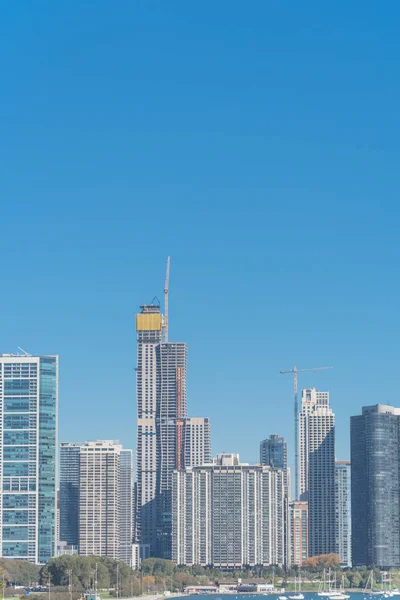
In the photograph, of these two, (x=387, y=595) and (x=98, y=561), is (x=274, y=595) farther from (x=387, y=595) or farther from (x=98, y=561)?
(x=98, y=561)

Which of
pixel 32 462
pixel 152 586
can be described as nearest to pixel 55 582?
pixel 152 586

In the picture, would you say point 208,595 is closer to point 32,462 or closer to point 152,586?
point 152,586

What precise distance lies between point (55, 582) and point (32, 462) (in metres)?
51.4

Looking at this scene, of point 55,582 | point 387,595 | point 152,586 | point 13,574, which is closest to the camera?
point 55,582

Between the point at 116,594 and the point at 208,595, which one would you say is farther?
the point at 208,595

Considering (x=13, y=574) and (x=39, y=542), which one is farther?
(x=39, y=542)

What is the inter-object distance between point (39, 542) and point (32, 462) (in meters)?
11.2

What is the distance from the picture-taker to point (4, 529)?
644ft

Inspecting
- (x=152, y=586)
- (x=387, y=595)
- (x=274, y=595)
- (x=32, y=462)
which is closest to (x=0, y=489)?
(x=32, y=462)

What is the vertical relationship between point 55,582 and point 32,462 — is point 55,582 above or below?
below

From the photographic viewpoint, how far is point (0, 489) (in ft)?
656

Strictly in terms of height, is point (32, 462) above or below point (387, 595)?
above

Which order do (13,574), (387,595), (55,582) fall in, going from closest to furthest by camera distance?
(55,582) < (13,574) < (387,595)

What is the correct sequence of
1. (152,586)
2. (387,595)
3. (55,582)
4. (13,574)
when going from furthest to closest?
(387,595), (152,586), (13,574), (55,582)
